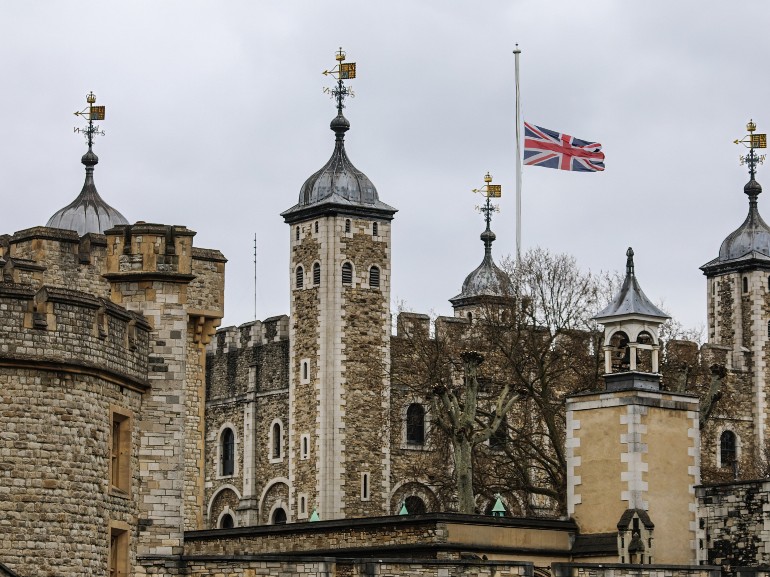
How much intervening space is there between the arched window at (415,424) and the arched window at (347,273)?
468cm

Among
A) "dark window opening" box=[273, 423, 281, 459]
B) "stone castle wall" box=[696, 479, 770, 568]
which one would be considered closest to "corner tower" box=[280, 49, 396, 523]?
"dark window opening" box=[273, 423, 281, 459]

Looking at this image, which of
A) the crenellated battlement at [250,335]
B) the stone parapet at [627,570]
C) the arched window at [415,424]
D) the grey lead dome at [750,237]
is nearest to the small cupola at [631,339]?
the stone parapet at [627,570]

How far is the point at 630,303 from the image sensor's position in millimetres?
43438

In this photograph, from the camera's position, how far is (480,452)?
5750 centimetres

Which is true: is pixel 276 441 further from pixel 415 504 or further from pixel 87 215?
pixel 87 215

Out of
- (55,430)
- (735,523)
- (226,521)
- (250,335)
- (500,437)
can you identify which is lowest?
(735,523)

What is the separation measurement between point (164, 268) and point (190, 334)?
30.7 feet

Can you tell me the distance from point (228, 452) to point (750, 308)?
17975 mm

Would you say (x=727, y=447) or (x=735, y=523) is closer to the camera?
(x=735, y=523)

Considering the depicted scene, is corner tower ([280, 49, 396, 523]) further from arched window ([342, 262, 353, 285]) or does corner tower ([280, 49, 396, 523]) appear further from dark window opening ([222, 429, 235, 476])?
dark window opening ([222, 429, 235, 476])

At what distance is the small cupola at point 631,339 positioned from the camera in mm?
42000

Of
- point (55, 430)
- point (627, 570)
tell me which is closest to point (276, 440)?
point (627, 570)

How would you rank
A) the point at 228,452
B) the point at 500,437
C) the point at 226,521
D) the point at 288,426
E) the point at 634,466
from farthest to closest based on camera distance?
the point at 228,452, the point at 226,521, the point at 288,426, the point at 500,437, the point at 634,466

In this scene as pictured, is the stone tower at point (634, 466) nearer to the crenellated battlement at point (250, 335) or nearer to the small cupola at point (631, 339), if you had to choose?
the small cupola at point (631, 339)
